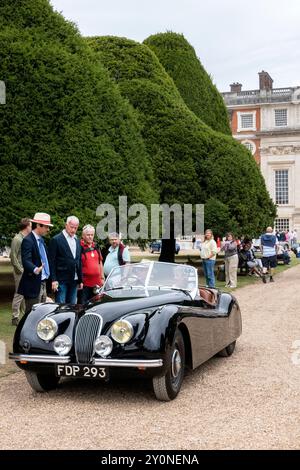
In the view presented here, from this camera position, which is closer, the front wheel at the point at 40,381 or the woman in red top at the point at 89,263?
the front wheel at the point at 40,381

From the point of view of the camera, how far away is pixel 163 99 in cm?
2175

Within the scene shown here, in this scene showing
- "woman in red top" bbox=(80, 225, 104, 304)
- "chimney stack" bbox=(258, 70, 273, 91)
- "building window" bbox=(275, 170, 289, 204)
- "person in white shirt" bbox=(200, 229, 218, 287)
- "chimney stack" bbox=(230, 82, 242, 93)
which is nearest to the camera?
"woman in red top" bbox=(80, 225, 104, 304)

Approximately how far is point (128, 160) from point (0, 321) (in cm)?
595

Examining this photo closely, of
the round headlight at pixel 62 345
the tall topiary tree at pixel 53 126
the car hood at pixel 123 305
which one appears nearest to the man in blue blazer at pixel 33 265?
the car hood at pixel 123 305

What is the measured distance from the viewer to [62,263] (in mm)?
8672

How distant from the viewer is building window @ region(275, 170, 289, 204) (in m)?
66.8

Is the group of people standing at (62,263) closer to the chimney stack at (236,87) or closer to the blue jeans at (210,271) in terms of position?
the blue jeans at (210,271)

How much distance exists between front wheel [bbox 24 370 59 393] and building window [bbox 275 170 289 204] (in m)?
62.5

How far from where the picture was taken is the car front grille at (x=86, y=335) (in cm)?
581

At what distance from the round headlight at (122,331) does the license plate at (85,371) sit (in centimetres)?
32

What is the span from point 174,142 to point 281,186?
47.7 m

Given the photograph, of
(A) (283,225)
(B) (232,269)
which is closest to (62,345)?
(B) (232,269)

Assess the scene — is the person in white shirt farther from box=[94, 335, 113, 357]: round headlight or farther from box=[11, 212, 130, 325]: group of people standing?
box=[94, 335, 113, 357]: round headlight

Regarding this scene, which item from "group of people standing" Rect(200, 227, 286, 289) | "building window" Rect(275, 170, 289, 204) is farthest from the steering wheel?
"building window" Rect(275, 170, 289, 204)
